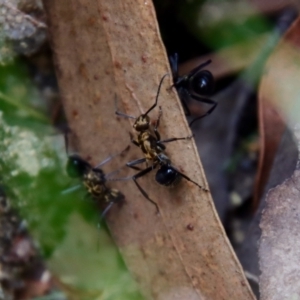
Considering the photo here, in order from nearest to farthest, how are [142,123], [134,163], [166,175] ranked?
1. [166,175]
2. [142,123]
3. [134,163]

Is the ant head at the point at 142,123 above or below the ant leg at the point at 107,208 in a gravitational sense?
above

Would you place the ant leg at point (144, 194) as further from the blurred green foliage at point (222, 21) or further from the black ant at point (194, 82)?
the blurred green foliage at point (222, 21)

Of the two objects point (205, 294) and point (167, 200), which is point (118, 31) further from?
point (205, 294)

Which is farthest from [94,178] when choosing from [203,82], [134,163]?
[203,82]

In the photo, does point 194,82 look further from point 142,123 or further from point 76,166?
point 76,166

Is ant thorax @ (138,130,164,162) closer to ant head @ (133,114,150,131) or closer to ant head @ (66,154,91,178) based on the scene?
ant head @ (133,114,150,131)

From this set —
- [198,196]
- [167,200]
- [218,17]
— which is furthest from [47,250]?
[218,17]

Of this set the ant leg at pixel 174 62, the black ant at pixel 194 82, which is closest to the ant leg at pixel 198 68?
the black ant at pixel 194 82
